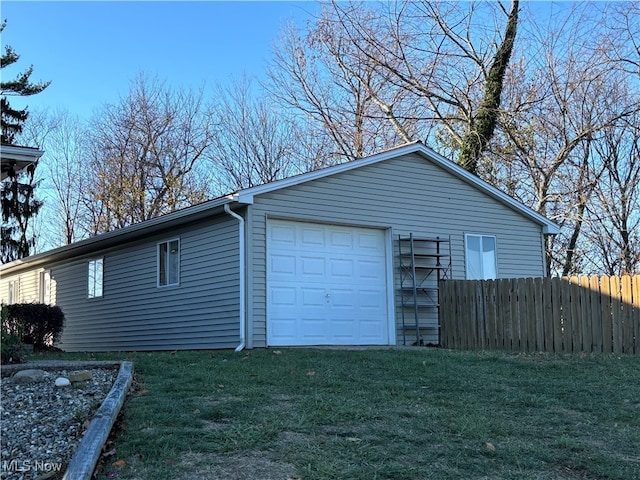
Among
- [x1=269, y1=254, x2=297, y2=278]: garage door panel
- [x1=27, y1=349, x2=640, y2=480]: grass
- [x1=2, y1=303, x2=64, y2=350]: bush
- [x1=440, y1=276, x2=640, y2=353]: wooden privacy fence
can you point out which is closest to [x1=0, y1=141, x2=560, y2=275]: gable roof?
[x1=269, y1=254, x2=297, y2=278]: garage door panel

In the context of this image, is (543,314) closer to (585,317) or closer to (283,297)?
(585,317)

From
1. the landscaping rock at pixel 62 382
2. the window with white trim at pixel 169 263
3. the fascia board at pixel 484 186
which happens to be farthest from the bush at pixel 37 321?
the fascia board at pixel 484 186

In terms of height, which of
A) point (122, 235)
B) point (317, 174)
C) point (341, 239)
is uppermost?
point (317, 174)

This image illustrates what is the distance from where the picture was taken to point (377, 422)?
5168 millimetres

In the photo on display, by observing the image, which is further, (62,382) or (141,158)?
(141,158)

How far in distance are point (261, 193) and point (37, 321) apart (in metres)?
6.07

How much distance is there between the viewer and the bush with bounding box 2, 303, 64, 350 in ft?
44.8

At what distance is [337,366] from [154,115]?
22851 mm

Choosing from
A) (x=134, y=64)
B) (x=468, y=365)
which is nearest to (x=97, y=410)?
(x=468, y=365)

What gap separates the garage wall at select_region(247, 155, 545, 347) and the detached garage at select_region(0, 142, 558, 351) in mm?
25

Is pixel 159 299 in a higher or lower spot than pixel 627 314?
higher

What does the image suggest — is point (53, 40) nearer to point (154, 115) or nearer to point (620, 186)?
point (154, 115)

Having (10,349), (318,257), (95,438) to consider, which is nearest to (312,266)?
(318,257)

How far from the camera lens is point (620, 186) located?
72.4 ft
